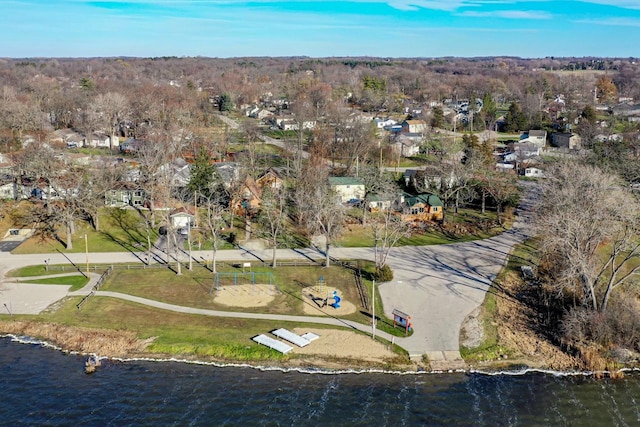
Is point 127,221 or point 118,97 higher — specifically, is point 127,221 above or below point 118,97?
below

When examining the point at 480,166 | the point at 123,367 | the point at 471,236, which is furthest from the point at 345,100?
the point at 123,367

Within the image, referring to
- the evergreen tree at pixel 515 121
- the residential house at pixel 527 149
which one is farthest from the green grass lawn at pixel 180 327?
the evergreen tree at pixel 515 121

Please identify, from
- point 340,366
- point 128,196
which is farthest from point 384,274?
point 128,196

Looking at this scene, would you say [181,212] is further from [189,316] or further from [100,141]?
[100,141]

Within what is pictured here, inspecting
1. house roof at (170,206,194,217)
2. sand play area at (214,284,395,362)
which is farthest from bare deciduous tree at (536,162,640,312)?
A: house roof at (170,206,194,217)

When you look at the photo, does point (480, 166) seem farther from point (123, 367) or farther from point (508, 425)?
point (123, 367)

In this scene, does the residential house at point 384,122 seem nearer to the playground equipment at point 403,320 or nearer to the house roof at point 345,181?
the house roof at point 345,181
